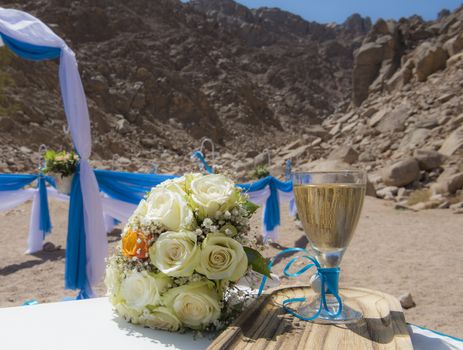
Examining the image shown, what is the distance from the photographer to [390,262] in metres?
6.09

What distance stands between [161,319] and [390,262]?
5671 mm

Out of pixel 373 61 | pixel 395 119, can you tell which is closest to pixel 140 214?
pixel 395 119

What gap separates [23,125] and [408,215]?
59.3 feet

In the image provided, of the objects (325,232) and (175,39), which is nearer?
(325,232)

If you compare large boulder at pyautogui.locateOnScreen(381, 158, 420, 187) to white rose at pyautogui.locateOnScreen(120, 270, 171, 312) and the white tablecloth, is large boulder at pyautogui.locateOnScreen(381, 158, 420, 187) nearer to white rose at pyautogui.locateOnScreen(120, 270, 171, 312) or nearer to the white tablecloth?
the white tablecloth

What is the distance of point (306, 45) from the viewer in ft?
206

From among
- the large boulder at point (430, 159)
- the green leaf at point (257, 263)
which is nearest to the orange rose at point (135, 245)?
the green leaf at point (257, 263)

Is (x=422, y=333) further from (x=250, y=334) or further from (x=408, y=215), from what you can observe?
(x=408, y=215)

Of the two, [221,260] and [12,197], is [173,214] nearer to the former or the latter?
[221,260]

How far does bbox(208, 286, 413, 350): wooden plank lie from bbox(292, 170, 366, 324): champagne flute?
4 cm

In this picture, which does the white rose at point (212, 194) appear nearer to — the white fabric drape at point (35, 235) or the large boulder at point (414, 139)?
the white fabric drape at point (35, 235)

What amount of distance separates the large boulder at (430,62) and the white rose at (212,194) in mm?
23469

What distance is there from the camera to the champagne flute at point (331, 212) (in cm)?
92

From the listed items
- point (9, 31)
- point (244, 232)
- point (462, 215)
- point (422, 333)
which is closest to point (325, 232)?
point (244, 232)
